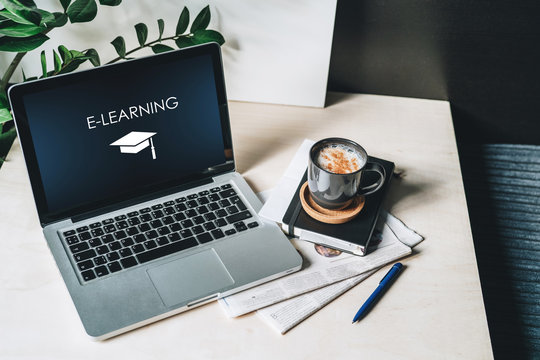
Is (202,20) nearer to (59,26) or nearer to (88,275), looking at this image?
(59,26)

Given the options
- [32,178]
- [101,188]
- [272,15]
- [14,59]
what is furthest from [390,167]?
[14,59]

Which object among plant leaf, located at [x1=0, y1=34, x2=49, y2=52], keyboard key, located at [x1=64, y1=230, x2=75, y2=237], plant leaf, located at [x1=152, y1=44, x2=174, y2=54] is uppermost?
plant leaf, located at [x1=0, y1=34, x2=49, y2=52]

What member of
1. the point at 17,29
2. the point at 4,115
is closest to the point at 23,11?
the point at 17,29

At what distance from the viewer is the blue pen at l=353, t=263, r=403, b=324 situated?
0.80m

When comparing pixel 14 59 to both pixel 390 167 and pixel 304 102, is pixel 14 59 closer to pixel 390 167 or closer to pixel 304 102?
pixel 304 102

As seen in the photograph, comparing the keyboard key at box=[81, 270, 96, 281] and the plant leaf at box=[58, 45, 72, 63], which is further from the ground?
the plant leaf at box=[58, 45, 72, 63]

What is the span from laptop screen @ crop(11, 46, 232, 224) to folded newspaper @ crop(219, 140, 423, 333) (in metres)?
0.20

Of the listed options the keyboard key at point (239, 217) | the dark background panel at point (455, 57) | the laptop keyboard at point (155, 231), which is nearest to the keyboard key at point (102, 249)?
the laptop keyboard at point (155, 231)

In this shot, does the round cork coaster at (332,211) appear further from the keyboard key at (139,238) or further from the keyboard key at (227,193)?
the keyboard key at (139,238)

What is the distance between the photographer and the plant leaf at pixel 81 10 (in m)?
0.99

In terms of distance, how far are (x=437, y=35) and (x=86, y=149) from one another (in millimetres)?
833

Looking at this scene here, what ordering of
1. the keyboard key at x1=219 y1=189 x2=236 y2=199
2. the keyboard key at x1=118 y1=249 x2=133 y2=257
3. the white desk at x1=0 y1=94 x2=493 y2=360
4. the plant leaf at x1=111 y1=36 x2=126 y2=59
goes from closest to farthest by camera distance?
the white desk at x1=0 y1=94 x2=493 y2=360
the keyboard key at x1=118 y1=249 x2=133 y2=257
the keyboard key at x1=219 y1=189 x2=236 y2=199
the plant leaf at x1=111 y1=36 x2=126 y2=59

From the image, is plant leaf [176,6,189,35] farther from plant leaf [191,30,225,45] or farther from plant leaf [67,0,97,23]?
plant leaf [67,0,97,23]

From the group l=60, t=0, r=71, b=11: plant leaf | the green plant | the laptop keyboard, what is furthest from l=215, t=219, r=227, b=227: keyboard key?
l=60, t=0, r=71, b=11: plant leaf
